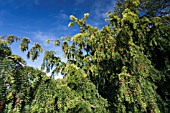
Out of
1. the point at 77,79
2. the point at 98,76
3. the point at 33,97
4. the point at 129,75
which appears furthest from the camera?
the point at 98,76

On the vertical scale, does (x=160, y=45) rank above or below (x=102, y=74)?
above

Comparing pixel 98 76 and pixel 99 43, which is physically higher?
pixel 99 43

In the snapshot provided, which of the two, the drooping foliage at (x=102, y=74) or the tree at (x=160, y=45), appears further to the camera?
the tree at (x=160, y=45)

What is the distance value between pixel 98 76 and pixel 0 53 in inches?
71.9

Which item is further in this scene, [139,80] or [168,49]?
[168,49]

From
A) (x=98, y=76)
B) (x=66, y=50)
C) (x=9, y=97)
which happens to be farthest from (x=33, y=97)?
(x=66, y=50)

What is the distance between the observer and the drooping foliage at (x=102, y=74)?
175cm

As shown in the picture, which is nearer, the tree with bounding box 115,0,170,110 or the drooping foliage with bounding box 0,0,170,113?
the drooping foliage with bounding box 0,0,170,113

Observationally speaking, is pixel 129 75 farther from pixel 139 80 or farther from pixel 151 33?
pixel 151 33

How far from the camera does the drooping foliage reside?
5.74ft

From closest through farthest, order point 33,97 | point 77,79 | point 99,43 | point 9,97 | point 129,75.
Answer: point 9,97, point 33,97, point 77,79, point 129,75, point 99,43

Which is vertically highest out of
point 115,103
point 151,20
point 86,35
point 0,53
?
point 151,20

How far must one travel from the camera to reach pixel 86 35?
328 cm

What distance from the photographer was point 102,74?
3.19 meters
